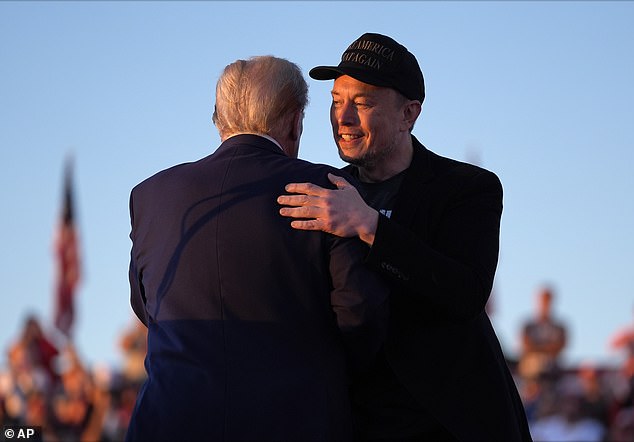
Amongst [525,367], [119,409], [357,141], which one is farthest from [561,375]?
[357,141]

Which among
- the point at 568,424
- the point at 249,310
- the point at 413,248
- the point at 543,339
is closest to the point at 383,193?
the point at 413,248

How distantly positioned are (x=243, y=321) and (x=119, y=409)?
975cm

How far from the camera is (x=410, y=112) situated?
4.51m

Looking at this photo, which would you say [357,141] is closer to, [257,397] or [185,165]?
[185,165]

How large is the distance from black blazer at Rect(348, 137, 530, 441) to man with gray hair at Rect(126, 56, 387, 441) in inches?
7.8

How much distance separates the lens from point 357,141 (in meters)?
4.35

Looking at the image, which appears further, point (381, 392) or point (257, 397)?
point (381, 392)

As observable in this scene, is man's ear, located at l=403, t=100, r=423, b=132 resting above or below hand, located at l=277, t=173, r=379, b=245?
above

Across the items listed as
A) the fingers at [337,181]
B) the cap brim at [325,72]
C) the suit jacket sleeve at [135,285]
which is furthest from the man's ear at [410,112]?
the suit jacket sleeve at [135,285]

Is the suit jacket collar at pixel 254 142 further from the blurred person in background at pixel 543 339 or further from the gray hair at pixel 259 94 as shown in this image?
the blurred person in background at pixel 543 339

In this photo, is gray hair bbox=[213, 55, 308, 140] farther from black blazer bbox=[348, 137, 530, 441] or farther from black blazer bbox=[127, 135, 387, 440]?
black blazer bbox=[348, 137, 530, 441]

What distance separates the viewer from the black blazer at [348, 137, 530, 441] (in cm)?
387

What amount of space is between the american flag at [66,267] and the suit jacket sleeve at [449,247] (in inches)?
589

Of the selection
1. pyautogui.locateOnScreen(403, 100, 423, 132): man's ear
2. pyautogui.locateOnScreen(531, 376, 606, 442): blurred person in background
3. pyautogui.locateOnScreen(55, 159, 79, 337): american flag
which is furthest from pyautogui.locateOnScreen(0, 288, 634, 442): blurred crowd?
pyautogui.locateOnScreen(403, 100, 423, 132): man's ear
